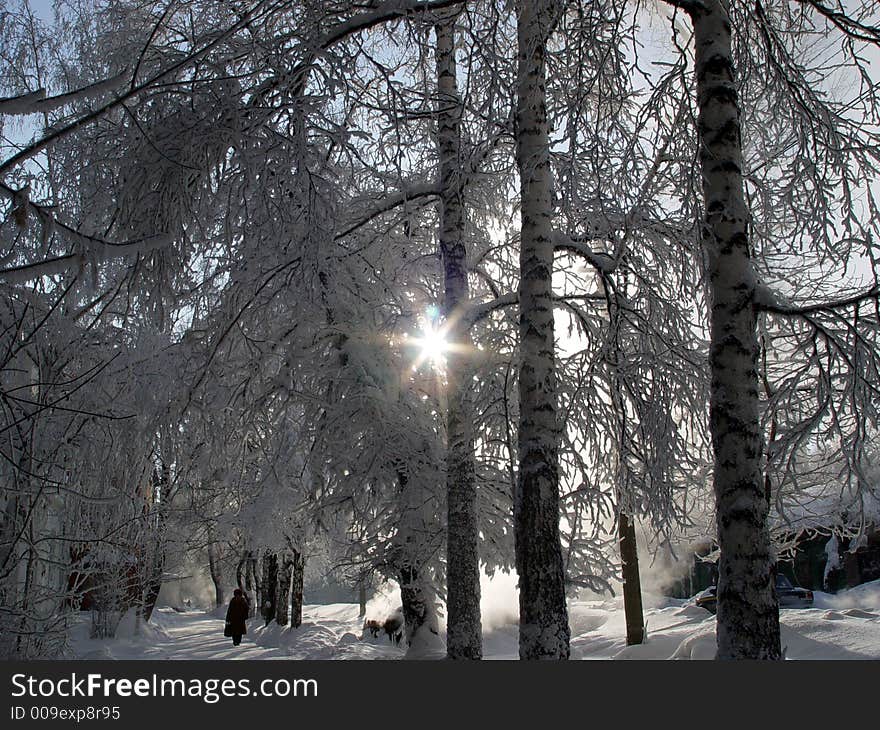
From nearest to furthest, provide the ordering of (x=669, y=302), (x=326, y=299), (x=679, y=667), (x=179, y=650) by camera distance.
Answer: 1. (x=679, y=667)
2. (x=669, y=302)
3. (x=326, y=299)
4. (x=179, y=650)

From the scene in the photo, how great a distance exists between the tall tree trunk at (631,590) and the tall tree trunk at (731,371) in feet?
27.5

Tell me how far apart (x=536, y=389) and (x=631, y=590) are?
874 centimetres

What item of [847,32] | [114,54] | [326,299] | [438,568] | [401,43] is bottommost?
[438,568]

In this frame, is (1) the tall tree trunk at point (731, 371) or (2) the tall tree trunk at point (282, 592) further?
(2) the tall tree trunk at point (282, 592)

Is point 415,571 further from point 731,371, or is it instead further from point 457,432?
point 731,371

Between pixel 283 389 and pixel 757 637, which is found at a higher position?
pixel 283 389

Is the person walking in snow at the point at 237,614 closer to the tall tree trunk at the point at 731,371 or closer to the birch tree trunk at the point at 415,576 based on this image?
the birch tree trunk at the point at 415,576

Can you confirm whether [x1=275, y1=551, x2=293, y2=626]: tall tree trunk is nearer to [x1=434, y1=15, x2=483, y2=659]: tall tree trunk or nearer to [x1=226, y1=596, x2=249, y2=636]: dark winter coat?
[x1=226, y1=596, x2=249, y2=636]: dark winter coat

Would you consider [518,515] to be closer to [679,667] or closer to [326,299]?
[679,667]

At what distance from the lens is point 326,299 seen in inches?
305

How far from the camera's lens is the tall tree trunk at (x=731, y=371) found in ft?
11.6

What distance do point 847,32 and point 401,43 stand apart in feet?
9.87

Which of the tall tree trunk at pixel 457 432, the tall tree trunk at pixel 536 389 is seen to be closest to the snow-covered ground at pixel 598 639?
the tall tree trunk at pixel 457 432

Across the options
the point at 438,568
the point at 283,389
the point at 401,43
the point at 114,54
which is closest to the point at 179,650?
the point at 438,568
